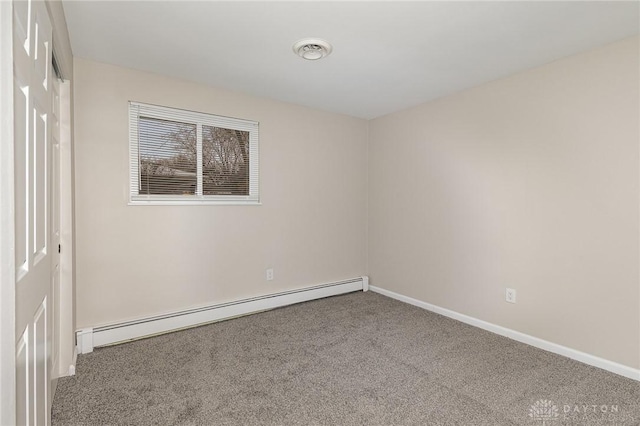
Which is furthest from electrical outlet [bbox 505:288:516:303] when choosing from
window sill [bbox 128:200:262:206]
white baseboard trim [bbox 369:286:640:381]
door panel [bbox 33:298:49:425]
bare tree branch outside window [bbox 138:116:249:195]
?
door panel [bbox 33:298:49:425]

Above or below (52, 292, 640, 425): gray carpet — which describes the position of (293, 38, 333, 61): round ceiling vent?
above

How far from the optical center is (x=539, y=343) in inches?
104

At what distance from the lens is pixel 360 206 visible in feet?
14.1

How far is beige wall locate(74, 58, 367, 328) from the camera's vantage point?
103 inches

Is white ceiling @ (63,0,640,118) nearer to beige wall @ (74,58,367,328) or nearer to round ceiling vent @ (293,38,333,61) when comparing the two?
round ceiling vent @ (293,38,333,61)

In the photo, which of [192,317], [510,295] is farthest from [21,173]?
[510,295]

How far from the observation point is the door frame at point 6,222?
2.65 ft

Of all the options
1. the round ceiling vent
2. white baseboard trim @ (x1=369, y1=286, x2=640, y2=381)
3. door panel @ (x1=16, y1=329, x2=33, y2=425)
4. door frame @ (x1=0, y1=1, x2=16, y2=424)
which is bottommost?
white baseboard trim @ (x1=369, y1=286, x2=640, y2=381)

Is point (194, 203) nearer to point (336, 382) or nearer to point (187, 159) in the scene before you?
point (187, 159)

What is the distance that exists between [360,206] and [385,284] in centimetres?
105

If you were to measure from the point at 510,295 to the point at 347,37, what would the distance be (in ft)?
8.27

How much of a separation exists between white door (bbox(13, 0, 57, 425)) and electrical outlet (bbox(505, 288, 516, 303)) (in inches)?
126

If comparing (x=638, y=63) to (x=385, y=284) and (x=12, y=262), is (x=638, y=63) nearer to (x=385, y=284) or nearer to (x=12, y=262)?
(x=385, y=284)

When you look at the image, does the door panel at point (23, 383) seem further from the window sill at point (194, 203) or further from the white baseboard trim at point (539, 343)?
the white baseboard trim at point (539, 343)
